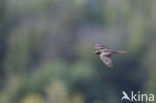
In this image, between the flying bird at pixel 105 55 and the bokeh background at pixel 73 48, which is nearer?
the flying bird at pixel 105 55

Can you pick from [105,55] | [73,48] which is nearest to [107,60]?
[105,55]

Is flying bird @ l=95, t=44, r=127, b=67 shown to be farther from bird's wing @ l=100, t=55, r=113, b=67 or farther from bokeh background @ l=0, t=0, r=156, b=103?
bokeh background @ l=0, t=0, r=156, b=103

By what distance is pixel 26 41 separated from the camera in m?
4.94

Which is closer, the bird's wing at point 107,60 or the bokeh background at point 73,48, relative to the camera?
the bird's wing at point 107,60

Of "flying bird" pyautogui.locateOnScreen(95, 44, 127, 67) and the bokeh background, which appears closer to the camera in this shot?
"flying bird" pyautogui.locateOnScreen(95, 44, 127, 67)

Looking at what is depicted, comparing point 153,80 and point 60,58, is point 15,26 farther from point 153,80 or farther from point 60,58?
point 153,80

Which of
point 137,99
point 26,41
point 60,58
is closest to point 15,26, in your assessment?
point 26,41

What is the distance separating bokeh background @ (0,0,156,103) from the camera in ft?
15.5

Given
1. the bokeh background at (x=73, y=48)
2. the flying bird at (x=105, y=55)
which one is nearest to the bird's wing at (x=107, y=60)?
the flying bird at (x=105, y=55)

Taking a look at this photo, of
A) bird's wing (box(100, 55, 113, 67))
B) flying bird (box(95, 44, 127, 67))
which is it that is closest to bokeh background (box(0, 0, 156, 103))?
flying bird (box(95, 44, 127, 67))

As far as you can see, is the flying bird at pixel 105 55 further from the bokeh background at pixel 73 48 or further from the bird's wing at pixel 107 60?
the bokeh background at pixel 73 48

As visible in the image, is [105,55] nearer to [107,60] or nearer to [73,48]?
[107,60]

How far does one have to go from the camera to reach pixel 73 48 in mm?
4863

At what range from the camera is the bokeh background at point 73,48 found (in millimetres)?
4738
